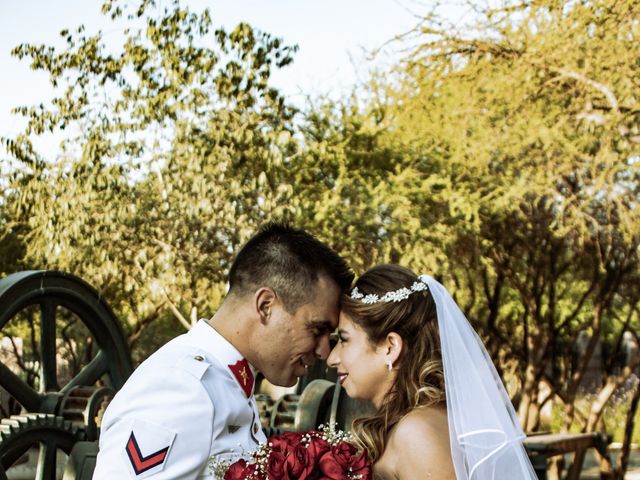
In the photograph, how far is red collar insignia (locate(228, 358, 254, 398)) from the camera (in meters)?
3.15

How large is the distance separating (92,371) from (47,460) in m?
1.05

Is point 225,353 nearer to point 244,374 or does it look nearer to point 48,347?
point 244,374

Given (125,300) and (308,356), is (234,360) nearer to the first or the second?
(308,356)

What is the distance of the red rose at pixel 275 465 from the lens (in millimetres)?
2607

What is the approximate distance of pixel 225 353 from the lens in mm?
3154

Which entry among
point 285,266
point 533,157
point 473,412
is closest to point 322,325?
point 285,266

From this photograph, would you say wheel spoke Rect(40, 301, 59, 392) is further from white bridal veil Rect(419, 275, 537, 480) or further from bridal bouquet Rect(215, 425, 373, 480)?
bridal bouquet Rect(215, 425, 373, 480)

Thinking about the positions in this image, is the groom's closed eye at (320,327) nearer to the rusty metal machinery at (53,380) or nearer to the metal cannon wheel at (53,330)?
the rusty metal machinery at (53,380)

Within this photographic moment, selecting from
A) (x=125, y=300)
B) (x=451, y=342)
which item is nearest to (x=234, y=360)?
(x=451, y=342)

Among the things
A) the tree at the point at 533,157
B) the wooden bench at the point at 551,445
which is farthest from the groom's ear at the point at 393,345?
the tree at the point at 533,157

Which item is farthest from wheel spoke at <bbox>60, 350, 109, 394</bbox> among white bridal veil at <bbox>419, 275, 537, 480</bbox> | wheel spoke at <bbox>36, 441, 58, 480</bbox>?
white bridal veil at <bbox>419, 275, 537, 480</bbox>

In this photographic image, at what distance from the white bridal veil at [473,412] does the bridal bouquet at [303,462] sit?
465 millimetres

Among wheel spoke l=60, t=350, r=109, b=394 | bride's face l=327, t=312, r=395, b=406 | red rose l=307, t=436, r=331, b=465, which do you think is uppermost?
bride's face l=327, t=312, r=395, b=406

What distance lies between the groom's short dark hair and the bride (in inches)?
5.8
